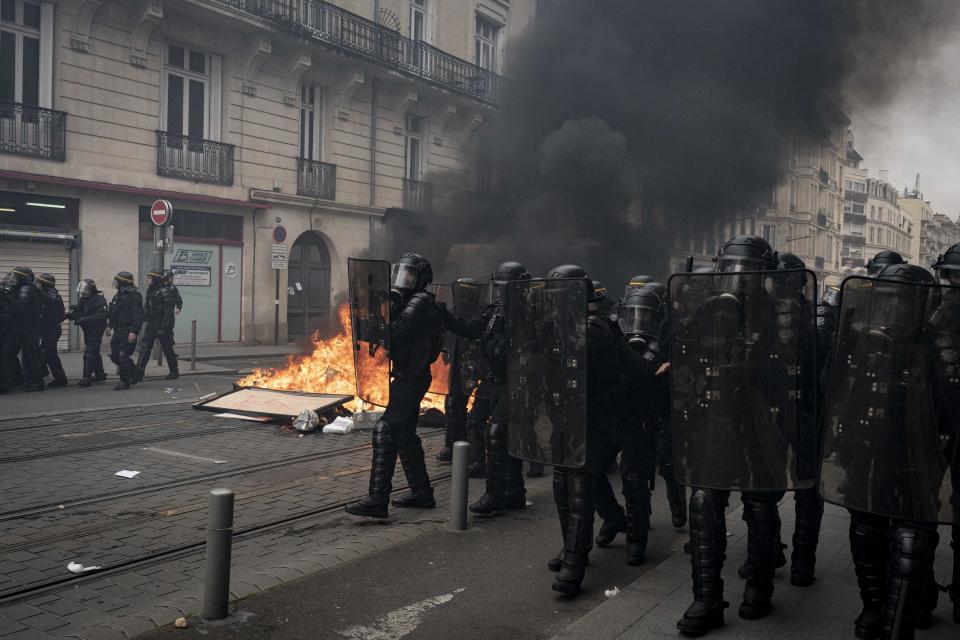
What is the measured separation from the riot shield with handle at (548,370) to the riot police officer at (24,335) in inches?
370

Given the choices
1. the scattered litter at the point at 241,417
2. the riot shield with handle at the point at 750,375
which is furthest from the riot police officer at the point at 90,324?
the riot shield with handle at the point at 750,375

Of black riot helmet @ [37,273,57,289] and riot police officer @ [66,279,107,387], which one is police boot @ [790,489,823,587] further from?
black riot helmet @ [37,273,57,289]

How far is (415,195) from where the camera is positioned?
2384cm

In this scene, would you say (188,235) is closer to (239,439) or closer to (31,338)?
(31,338)

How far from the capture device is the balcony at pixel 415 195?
77.3 feet

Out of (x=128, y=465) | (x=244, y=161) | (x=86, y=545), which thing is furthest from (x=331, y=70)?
(x=86, y=545)

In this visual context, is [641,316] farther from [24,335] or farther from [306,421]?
[24,335]

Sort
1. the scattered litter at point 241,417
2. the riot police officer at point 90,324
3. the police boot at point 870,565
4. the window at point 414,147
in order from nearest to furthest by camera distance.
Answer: the police boot at point 870,565 < the scattered litter at point 241,417 < the riot police officer at point 90,324 < the window at point 414,147

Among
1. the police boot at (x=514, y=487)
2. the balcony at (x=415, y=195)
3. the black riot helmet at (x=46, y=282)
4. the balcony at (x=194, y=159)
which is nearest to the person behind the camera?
the police boot at (x=514, y=487)

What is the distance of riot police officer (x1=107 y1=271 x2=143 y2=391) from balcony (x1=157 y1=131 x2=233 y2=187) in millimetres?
5826

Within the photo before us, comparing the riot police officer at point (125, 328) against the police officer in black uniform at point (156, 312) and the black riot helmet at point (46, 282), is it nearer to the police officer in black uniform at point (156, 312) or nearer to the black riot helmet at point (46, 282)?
the police officer in black uniform at point (156, 312)

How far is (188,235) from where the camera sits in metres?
18.2

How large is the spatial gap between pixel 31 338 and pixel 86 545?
304 inches

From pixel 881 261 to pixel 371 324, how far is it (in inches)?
137
